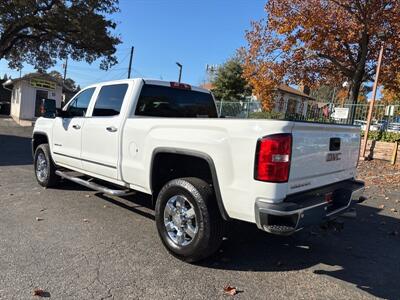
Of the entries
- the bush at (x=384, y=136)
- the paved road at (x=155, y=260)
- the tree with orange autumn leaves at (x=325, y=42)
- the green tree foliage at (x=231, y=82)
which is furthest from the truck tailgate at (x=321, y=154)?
the green tree foliage at (x=231, y=82)

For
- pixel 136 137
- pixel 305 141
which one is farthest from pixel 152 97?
pixel 305 141

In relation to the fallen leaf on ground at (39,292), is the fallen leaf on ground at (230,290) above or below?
above

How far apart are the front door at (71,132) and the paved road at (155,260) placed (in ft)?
2.52

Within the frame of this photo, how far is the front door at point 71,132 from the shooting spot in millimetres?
6117

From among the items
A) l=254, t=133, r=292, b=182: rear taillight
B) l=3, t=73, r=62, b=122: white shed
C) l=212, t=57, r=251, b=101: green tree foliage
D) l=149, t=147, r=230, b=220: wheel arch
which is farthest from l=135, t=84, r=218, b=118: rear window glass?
l=212, t=57, r=251, b=101: green tree foliage

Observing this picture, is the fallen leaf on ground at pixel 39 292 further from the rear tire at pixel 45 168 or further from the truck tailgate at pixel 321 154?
the rear tire at pixel 45 168

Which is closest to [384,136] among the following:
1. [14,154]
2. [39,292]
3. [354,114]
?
[354,114]

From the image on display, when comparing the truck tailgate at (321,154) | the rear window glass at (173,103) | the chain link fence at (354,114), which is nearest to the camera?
the truck tailgate at (321,154)

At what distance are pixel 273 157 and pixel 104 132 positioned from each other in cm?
279

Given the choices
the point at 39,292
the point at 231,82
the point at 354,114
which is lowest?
the point at 39,292

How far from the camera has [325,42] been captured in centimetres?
1939

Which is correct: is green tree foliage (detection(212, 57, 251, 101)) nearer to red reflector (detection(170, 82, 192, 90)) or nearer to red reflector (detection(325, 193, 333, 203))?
red reflector (detection(170, 82, 192, 90))

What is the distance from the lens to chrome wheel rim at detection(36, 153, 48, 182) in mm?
7270

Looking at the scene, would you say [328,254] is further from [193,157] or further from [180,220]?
[193,157]
